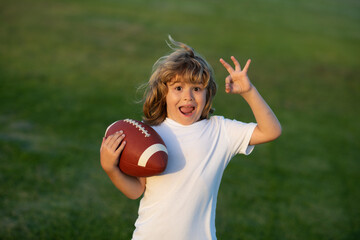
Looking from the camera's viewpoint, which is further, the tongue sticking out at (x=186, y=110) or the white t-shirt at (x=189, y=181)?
the tongue sticking out at (x=186, y=110)

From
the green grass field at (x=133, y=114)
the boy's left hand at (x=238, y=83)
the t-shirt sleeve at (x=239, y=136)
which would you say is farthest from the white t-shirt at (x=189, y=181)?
the green grass field at (x=133, y=114)

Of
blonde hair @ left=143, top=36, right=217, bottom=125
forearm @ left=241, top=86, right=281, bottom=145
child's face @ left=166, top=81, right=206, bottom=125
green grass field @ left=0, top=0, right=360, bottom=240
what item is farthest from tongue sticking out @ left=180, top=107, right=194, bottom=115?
green grass field @ left=0, top=0, right=360, bottom=240

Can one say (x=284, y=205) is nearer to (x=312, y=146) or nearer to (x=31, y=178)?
(x=312, y=146)

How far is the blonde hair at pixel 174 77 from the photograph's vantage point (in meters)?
2.06

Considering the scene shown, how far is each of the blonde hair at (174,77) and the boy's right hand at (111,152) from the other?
0.82 feet

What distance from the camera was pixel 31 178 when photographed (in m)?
4.07

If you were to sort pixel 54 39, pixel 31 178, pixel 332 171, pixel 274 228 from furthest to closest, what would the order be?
pixel 54 39
pixel 332 171
pixel 31 178
pixel 274 228

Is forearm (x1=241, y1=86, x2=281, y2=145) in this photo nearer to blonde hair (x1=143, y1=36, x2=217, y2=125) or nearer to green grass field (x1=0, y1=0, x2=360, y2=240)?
blonde hair (x1=143, y1=36, x2=217, y2=125)

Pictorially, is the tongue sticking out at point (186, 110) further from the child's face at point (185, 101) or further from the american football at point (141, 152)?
the american football at point (141, 152)

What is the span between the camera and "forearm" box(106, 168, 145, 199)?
6.57 ft

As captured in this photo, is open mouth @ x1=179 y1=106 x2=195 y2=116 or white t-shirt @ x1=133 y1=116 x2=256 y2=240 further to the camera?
open mouth @ x1=179 y1=106 x2=195 y2=116

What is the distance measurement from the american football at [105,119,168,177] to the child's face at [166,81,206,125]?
16 cm

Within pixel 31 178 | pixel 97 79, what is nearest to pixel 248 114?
pixel 97 79

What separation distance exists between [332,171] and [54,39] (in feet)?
23.1
